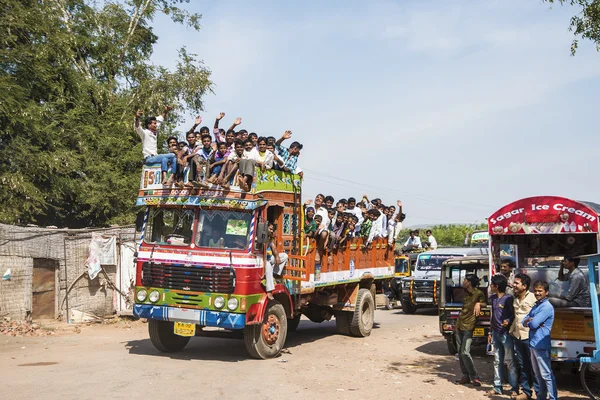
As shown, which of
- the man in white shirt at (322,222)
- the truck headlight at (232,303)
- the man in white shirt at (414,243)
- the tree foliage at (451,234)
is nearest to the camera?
the truck headlight at (232,303)

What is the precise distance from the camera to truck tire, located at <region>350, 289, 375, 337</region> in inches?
583

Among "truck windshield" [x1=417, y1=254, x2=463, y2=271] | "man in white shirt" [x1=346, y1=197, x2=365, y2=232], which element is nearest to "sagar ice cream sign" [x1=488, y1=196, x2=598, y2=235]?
"man in white shirt" [x1=346, y1=197, x2=365, y2=232]

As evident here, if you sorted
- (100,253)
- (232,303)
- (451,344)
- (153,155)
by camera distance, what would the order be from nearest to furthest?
1. (232,303)
2. (153,155)
3. (451,344)
4. (100,253)

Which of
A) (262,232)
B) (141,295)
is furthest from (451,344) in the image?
(141,295)

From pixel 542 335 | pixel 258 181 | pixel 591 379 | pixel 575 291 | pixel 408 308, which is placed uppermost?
pixel 258 181

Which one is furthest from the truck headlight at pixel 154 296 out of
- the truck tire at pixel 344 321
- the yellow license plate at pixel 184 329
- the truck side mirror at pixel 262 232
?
the truck tire at pixel 344 321

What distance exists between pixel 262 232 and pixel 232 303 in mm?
1282

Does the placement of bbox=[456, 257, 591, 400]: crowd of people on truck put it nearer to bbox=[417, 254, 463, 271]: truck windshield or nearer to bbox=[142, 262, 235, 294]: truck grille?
bbox=[142, 262, 235, 294]: truck grille

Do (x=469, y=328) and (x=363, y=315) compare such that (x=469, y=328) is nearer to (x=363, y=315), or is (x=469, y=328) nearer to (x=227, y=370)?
(x=227, y=370)

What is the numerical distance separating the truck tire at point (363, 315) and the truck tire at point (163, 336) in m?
4.64

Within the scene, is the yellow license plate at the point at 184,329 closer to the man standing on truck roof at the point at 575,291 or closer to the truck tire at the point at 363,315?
the truck tire at the point at 363,315

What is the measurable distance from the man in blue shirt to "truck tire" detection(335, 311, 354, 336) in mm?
7256

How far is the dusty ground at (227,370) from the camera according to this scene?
866 centimetres

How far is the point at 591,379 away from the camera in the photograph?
27.7 feet
